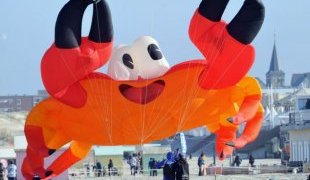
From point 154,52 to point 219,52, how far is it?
6.10 ft

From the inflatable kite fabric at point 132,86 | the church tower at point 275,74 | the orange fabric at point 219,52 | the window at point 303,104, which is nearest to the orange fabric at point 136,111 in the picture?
the inflatable kite fabric at point 132,86

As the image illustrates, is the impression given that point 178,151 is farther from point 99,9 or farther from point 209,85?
point 99,9

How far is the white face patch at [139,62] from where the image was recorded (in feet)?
70.8

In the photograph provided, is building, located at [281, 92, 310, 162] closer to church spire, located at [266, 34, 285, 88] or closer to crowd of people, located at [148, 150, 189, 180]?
crowd of people, located at [148, 150, 189, 180]

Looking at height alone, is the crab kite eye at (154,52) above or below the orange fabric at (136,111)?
above

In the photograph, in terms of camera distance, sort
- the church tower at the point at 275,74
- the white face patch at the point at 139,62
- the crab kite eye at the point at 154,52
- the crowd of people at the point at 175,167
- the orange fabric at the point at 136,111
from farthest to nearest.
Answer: the church tower at the point at 275,74 < the crab kite eye at the point at 154,52 < the white face patch at the point at 139,62 < the orange fabric at the point at 136,111 < the crowd of people at the point at 175,167

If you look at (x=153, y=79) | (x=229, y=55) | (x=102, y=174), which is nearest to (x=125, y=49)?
(x=153, y=79)

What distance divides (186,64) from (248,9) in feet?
7.02

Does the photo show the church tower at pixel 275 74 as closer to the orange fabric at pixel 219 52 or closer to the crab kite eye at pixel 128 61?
the crab kite eye at pixel 128 61

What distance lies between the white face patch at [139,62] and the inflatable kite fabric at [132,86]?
0.08 ft

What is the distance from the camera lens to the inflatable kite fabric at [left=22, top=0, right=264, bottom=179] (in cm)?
2034

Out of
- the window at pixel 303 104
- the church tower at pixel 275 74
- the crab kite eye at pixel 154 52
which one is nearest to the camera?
the crab kite eye at pixel 154 52

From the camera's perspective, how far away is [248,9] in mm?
20062

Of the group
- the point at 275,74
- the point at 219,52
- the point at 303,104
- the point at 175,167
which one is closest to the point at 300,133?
the point at 303,104
